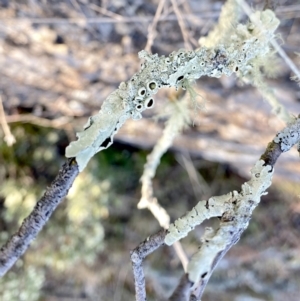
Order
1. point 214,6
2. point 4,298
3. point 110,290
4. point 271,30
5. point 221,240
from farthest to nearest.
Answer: point 110,290 → point 4,298 → point 214,6 → point 271,30 → point 221,240

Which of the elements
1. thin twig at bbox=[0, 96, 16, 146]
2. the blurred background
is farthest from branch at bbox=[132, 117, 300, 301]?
thin twig at bbox=[0, 96, 16, 146]

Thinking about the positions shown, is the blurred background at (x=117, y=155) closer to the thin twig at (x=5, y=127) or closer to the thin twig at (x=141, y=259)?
the thin twig at (x=5, y=127)

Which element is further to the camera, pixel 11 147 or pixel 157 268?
pixel 157 268

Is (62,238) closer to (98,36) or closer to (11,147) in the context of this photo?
(11,147)

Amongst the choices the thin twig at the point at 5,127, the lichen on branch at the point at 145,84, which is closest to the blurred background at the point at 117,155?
the thin twig at the point at 5,127

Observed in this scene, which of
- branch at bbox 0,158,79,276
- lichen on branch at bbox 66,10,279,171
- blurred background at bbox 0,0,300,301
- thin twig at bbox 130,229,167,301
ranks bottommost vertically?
thin twig at bbox 130,229,167,301

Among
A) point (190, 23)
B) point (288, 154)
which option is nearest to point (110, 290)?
point (288, 154)

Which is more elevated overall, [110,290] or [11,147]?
[11,147]

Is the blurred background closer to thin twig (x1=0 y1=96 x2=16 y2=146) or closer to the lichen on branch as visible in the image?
thin twig (x1=0 y1=96 x2=16 y2=146)
